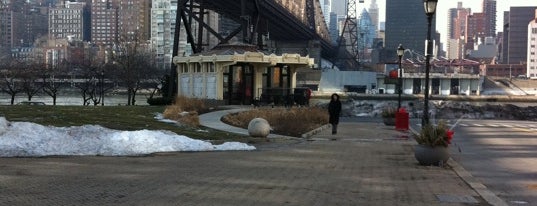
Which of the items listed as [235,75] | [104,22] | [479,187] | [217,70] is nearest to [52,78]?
[235,75]

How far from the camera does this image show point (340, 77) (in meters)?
136

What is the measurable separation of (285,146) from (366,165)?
14.9 feet

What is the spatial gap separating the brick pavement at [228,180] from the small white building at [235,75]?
25.6 metres

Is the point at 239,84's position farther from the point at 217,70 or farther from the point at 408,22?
the point at 408,22

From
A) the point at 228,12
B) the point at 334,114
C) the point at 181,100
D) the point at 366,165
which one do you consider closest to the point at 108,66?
the point at 228,12

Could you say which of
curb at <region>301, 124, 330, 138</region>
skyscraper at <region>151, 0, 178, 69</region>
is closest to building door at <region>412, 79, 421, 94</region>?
skyscraper at <region>151, 0, 178, 69</region>

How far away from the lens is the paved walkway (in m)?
8.77

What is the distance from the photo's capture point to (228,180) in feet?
35.1

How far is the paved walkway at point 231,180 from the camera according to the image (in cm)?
877

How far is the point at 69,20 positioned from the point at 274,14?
75.1 metres

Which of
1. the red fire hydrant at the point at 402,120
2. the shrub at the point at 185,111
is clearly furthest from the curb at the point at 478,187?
the red fire hydrant at the point at 402,120

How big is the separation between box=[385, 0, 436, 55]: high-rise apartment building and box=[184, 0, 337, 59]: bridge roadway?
215ft

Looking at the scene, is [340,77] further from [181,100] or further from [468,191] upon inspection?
[468,191]

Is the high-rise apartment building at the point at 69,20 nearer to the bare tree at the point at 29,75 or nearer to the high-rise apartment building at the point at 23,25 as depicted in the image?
the high-rise apartment building at the point at 23,25
